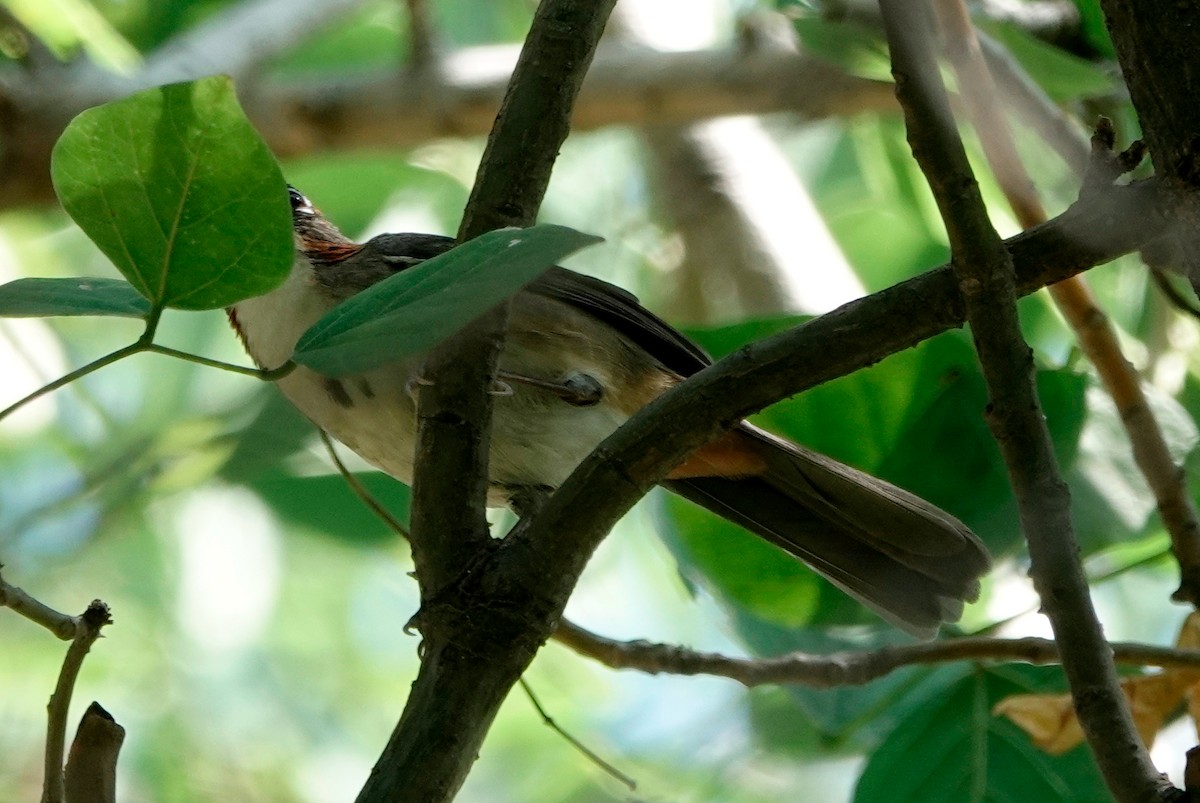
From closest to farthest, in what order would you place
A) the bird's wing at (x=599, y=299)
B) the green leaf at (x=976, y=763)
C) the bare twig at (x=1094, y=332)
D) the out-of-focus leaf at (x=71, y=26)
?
the bare twig at (x=1094, y=332)
the green leaf at (x=976, y=763)
the out-of-focus leaf at (x=71, y=26)
the bird's wing at (x=599, y=299)

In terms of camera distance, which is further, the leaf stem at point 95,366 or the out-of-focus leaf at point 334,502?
the out-of-focus leaf at point 334,502

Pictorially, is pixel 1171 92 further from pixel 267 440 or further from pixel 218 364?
pixel 267 440

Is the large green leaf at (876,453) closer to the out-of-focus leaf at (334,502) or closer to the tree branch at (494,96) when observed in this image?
the out-of-focus leaf at (334,502)

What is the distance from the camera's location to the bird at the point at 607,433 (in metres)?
2.57

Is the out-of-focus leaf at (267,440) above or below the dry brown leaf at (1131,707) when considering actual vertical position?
above

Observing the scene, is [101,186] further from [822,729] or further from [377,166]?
[377,166]

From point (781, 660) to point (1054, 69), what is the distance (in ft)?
3.84

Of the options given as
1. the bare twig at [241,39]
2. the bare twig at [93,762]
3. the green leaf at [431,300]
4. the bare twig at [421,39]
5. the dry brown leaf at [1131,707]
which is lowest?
the bare twig at [93,762]

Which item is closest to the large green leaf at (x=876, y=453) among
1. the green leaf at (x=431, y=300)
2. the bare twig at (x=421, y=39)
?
the green leaf at (x=431, y=300)

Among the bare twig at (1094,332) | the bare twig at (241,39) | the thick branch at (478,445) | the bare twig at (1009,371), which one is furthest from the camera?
the bare twig at (241,39)

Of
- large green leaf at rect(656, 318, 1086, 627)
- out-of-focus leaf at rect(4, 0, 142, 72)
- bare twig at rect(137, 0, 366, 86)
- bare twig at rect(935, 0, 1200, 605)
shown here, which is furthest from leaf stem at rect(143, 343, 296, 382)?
bare twig at rect(137, 0, 366, 86)

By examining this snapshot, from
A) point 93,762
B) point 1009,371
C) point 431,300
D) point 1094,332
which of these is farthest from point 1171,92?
point 93,762

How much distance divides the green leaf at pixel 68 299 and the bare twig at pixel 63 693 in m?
0.27

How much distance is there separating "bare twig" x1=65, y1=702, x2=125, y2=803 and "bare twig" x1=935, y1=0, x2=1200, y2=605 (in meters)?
1.35
